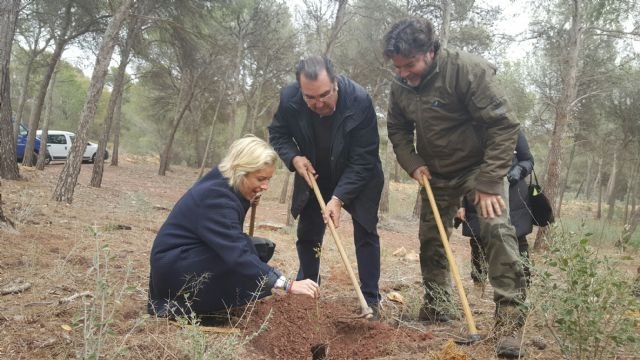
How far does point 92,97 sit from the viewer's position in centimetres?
823

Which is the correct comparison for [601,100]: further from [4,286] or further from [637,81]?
[4,286]

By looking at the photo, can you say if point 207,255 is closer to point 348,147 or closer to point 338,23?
point 348,147

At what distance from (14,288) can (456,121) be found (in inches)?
112

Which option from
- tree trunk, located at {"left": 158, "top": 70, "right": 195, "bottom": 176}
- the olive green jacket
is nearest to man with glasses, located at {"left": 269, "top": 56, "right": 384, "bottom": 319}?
the olive green jacket

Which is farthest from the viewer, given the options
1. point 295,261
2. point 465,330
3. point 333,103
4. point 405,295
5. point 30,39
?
point 30,39

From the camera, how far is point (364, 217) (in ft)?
11.1

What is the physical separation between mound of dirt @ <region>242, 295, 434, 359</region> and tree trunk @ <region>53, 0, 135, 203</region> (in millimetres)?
6138

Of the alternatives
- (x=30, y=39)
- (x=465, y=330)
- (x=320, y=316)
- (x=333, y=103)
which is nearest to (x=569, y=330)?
(x=465, y=330)

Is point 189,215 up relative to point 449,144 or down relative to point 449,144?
down

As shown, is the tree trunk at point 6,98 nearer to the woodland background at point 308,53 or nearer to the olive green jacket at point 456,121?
the woodland background at point 308,53

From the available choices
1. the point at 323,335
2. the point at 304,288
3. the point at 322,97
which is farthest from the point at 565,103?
the point at 304,288

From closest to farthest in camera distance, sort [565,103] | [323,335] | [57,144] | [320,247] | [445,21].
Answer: [323,335]
[320,247]
[565,103]
[445,21]
[57,144]

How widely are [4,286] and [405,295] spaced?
2.82m

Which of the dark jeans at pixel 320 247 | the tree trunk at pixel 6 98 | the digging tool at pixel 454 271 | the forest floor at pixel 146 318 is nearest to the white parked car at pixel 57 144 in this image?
the tree trunk at pixel 6 98
